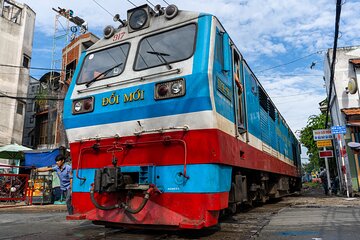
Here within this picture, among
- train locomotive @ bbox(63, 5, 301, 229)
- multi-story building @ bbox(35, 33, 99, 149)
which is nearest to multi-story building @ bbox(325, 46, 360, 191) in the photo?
train locomotive @ bbox(63, 5, 301, 229)

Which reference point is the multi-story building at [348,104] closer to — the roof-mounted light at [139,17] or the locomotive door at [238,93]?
the locomotive door at [238,93]

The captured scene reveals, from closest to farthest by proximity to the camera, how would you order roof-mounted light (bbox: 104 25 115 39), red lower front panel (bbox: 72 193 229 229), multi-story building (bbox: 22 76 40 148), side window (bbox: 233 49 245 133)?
1. red lower front panel (bbox: 72 193 229 229)
2. side window (bbox: 233 49 245 133)
3. roof-mounted light (bbox: 104 25 115 39)
4. multi-story building (bbox: 22 76 40 148)

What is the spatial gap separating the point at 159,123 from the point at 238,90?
1.88 m

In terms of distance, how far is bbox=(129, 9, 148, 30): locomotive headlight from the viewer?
5.29m

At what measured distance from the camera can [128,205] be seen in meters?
4.40

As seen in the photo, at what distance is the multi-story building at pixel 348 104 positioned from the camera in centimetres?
1361

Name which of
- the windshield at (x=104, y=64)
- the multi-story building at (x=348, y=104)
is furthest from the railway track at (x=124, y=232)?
the multi-story building at (x=348, y=104)

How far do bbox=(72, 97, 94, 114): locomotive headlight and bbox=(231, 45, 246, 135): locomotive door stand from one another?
7.77 ft

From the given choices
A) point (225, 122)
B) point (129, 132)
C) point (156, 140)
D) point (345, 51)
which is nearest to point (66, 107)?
point (129, 132)

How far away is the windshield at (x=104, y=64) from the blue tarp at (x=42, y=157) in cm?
888

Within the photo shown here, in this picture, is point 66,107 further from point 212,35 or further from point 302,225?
point 302,225

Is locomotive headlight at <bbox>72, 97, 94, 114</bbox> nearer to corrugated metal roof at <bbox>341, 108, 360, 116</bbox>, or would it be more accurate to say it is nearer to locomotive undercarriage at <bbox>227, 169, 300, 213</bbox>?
locomotive undercarriage at <bbox>227, 169, 300, 213</bbox>

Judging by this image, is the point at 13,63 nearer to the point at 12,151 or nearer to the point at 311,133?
the point at 12,151

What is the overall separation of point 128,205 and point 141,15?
3.10 meters
